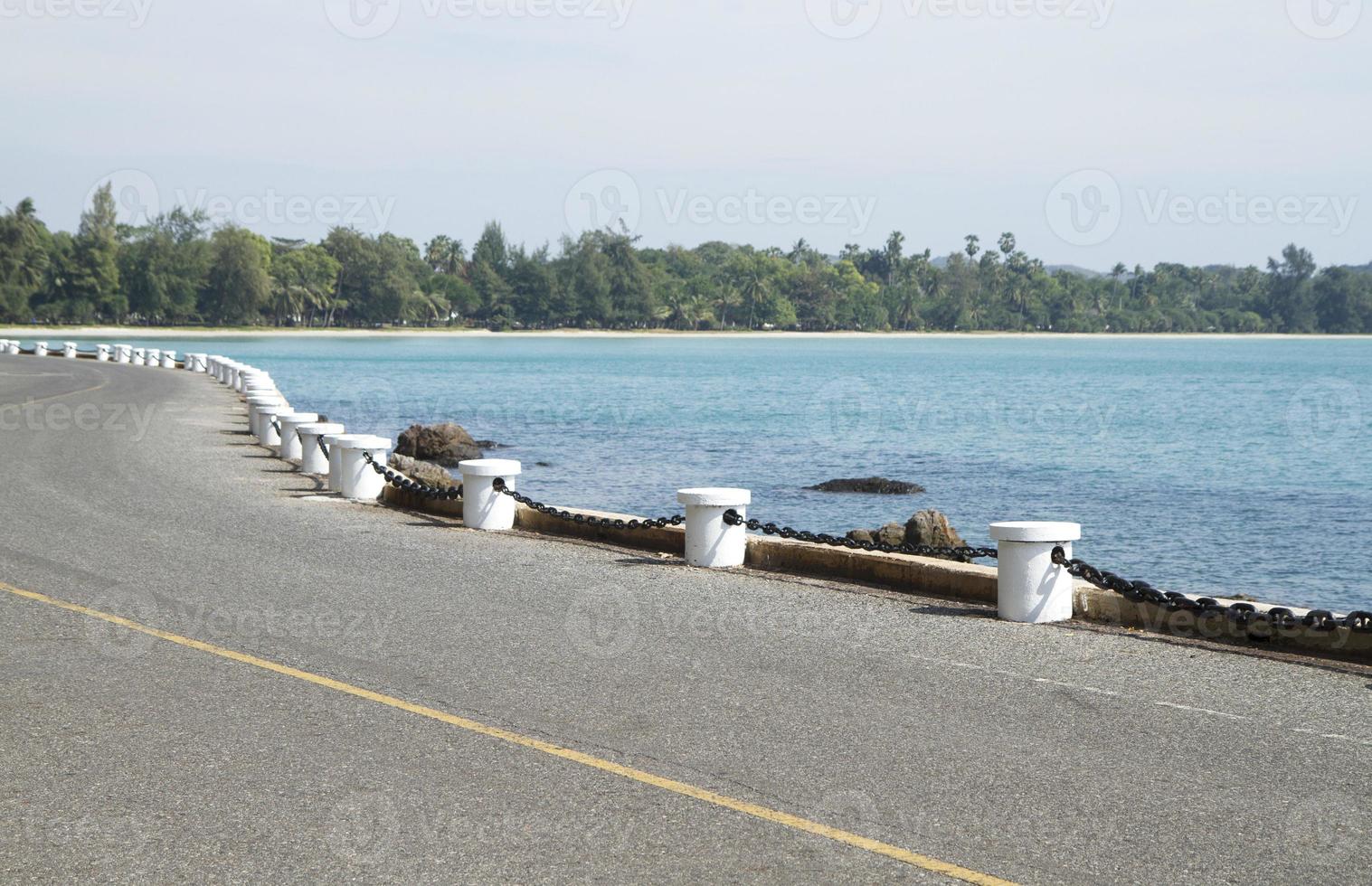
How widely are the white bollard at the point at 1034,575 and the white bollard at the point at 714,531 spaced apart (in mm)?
2925

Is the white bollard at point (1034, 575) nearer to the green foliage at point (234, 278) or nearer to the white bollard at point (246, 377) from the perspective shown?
the white bollard at point (246, 377)

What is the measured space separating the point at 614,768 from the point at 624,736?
0.55 meters

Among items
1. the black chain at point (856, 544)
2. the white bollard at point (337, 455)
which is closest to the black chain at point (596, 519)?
the black chain at point (856, 544)

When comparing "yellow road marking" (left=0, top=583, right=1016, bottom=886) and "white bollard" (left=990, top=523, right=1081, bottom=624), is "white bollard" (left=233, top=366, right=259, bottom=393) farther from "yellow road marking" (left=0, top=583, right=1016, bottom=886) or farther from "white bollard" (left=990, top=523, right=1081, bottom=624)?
"white bollard" (left=990, top=523, right=1081, bottom=624)

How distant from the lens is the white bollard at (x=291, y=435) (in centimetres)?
2197

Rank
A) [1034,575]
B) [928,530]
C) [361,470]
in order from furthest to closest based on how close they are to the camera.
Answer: [928,530] → [361,470] → [1034,575]

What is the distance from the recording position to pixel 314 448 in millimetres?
20312

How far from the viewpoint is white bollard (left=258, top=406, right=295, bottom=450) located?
2477 centimetres

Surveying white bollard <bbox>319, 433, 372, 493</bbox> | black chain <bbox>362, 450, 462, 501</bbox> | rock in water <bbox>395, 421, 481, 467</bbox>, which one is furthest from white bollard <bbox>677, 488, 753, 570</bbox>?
rock in water <bbox>395, 421, 481, 467</bbox>

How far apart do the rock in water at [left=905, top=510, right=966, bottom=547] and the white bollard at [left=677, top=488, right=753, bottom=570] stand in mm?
8775

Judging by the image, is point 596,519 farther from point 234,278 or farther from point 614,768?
point 234,278

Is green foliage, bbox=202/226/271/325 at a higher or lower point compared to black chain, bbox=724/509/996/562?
higher

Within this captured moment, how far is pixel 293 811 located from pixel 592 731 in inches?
65.8

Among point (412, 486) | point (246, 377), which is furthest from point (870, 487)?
point (412, 486)
